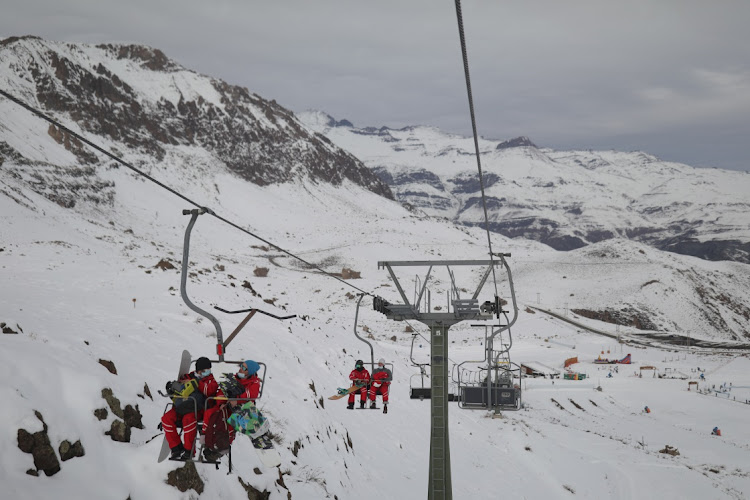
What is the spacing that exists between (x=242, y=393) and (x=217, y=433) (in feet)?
2.28

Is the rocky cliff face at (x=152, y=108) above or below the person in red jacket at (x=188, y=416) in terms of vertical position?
above

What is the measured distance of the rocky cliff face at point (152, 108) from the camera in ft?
412

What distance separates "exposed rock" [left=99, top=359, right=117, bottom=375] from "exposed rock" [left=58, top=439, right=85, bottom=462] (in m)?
2.81

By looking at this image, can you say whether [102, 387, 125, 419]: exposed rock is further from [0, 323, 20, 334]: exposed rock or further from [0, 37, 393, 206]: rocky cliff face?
[0, 37, 393, 206]: rocky cliff face

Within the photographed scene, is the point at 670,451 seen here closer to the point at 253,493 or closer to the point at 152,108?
the point at 253,493

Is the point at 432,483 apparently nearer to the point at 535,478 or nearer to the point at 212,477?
the point at 212,477

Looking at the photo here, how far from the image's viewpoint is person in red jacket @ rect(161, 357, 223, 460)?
8.14 m

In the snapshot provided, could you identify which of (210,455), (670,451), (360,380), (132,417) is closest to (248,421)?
(210,455)

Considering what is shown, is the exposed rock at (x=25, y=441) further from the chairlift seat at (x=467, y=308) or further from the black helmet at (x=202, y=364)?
the chairlift seat at (x=467, y=308)

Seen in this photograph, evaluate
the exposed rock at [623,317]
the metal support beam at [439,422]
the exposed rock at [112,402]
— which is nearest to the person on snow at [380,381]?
the metal support beam at [439,422]

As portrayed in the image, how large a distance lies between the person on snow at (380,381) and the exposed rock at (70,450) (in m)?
8.80

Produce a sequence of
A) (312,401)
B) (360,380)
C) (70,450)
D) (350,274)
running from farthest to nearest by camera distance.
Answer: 1. (350,274)
2. (312,401)
3. (360,380)
4. (70,450)

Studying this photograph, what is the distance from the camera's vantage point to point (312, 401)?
19.4 metres

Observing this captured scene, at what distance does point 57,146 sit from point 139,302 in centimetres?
9569
